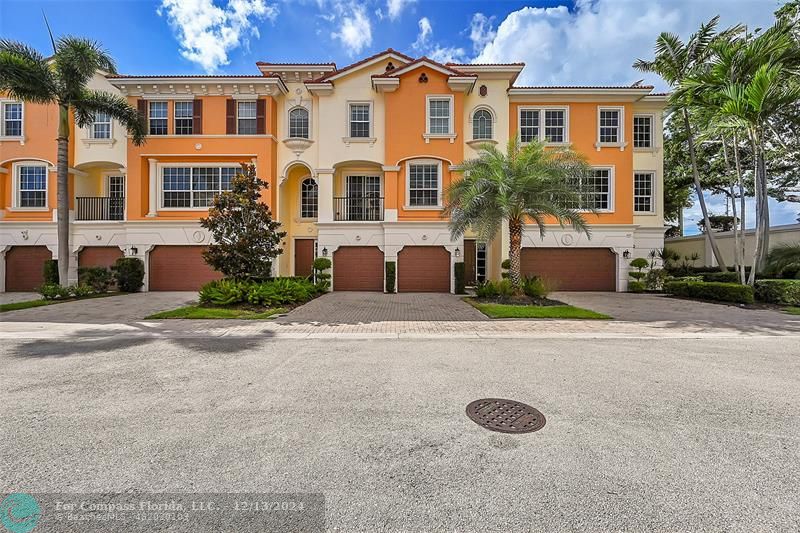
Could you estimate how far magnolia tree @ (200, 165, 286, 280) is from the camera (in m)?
11.9

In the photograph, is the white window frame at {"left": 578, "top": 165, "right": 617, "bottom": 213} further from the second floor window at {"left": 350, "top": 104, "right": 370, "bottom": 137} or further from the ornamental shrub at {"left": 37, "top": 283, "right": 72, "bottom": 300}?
the ornamental shrub at {"left": 37, "top": 283, "right": 72, "bottom": 300}

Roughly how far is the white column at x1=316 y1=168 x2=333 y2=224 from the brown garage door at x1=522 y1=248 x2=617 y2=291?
34.6 ft

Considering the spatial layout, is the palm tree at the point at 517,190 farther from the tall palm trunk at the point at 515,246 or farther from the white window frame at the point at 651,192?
the white window frame at the point at 651,192

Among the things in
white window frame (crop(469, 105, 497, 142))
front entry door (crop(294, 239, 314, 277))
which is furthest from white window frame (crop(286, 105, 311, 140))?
white window frame (crop(469, 105, 497, 142))

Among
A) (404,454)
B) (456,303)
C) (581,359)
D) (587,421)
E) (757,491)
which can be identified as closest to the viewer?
(757,491)

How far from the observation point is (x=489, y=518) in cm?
220

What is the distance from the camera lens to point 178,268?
1728 centimetres

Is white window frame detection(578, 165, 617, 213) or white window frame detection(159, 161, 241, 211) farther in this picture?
white window frame detection(578, 165, 617, 213)

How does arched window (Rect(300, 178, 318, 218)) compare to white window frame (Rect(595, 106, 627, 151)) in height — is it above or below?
below

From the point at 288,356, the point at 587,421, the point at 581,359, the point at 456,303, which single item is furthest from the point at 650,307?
the point at 288,356

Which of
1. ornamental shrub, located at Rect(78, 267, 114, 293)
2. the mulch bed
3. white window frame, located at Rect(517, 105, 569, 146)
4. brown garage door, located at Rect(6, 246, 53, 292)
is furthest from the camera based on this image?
white window frame, located at Rect(517, 105, 569, 146)

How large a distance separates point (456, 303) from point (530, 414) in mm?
9233

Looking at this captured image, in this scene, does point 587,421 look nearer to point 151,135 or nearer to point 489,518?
point 489,518

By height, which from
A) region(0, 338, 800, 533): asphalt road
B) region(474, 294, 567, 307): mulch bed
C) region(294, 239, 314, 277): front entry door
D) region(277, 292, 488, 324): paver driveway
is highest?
region(294, 239, 314, 277): front entry door
